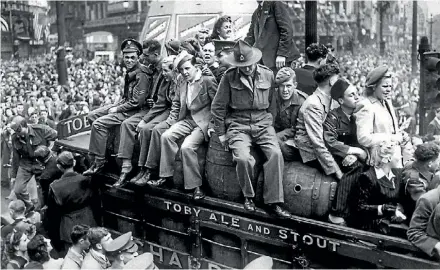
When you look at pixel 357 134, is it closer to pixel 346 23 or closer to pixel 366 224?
pixel 366 224

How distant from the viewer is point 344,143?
19.1ft

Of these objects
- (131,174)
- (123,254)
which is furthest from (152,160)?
(123,254)

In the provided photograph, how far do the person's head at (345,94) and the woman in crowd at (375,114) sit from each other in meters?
0.08

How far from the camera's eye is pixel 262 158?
6.02m

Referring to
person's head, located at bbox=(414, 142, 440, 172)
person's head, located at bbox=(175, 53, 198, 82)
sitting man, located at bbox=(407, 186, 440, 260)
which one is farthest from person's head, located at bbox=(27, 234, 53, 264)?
person's head, located at bbox=(414, 142, 440, 172)

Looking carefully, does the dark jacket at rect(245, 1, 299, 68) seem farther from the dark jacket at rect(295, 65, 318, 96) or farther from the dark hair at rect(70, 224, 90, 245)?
the dark hair at rect(70, 224, 90, 245)

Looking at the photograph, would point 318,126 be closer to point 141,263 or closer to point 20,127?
point 141,263

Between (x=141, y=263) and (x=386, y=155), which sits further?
(x=141, y=263)

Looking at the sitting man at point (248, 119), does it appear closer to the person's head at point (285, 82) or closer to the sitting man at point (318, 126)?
the person's head at point (285, 82)

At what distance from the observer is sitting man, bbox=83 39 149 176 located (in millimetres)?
7578

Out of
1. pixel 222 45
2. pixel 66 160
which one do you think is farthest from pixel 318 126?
pixel 66 160

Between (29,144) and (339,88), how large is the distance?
581cm

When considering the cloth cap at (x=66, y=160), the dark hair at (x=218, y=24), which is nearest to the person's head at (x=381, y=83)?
the dark hair at (x=218, y=24)

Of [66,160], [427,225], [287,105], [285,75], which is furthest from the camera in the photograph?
[66,160]
